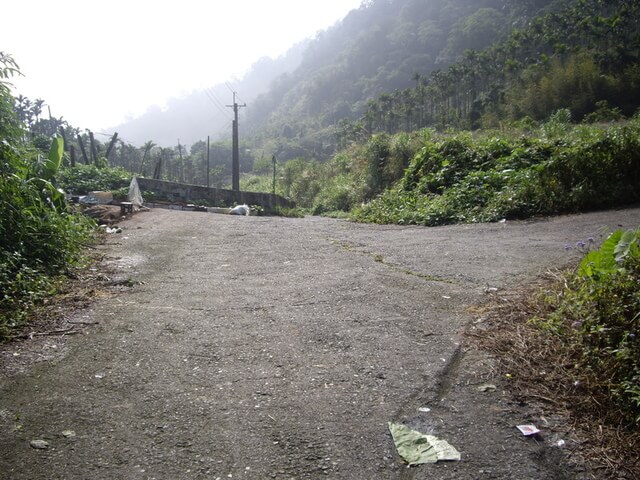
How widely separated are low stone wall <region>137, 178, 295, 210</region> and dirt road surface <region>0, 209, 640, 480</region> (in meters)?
13.8

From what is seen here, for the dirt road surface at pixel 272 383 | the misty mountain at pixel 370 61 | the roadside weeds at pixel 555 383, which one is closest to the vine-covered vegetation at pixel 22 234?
the dirt road surface at pixel 272 383

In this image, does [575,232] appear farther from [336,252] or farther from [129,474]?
[129,474]

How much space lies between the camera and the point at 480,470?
1948 millimetres

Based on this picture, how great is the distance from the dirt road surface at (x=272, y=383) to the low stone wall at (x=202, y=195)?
13780 mm

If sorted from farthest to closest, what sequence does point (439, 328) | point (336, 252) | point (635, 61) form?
point (635, 61) → point (336, 252) → point (439, 328)

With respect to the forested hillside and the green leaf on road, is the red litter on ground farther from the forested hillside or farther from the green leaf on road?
the forested hillside

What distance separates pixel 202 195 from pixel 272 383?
17224 millimetres

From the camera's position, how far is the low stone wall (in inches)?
708

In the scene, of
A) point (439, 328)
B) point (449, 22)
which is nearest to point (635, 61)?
point (439, 328)

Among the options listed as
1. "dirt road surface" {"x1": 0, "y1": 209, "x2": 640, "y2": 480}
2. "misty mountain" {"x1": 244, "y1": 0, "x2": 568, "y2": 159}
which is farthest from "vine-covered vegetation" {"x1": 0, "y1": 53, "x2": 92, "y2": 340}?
"misty mountain" {"x1": 244, "y1": 0, "x2": 568, "y2": 159}

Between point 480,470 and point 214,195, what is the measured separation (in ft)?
61.0

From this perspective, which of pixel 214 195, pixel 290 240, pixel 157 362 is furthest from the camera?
pixel 214 195

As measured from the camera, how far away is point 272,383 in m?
2.64

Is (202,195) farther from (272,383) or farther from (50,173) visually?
(272,383)
